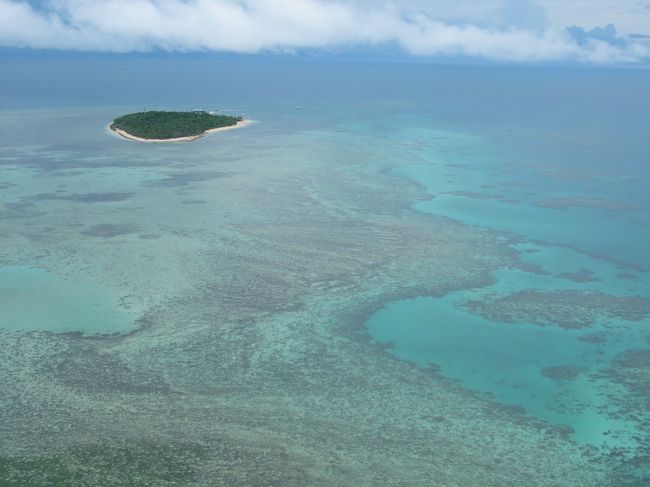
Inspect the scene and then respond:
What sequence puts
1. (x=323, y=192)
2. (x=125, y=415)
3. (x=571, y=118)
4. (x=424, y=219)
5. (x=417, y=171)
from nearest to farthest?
(x=125, y=415) → (x=424, y=219) → (x=323, y=192) → (x=417, y=171) → (x=571, y=118)

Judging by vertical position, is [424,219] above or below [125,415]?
above

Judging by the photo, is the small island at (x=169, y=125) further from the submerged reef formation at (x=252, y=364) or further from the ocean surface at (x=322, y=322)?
the submerged reef formation at (x=252, y=364)

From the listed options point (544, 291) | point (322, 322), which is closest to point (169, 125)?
point (322, 322)

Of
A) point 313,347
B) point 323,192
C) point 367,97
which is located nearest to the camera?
point 313,347

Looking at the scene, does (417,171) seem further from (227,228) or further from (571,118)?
(571,118)

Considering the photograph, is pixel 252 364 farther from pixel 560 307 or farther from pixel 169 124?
pixel 169 124

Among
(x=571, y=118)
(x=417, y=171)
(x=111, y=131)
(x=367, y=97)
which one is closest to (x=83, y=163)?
(x=111, y=131)
